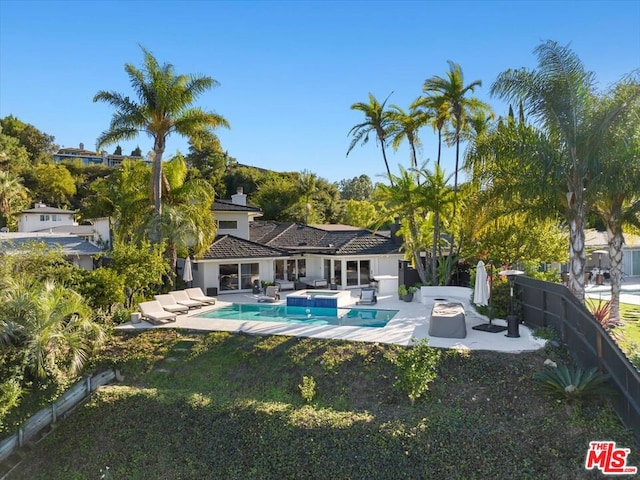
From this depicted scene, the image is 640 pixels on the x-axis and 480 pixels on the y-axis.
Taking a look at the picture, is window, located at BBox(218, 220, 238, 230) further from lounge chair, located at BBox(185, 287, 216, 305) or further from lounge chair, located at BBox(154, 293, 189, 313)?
lounge chair, located at BBox(154, 293, 189, 313)

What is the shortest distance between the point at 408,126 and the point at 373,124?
1.98 m

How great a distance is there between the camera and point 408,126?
22.3 metres

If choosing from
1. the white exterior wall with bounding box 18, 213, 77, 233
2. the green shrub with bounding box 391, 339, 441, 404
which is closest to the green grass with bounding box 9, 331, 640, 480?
the green shrub with bounding box 391, 339, 441, 404

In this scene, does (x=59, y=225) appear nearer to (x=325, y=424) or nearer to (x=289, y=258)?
(x=289, y=258)

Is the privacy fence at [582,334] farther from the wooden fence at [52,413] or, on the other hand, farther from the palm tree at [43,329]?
the palm tree at [43,329]

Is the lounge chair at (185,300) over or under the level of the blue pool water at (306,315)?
over

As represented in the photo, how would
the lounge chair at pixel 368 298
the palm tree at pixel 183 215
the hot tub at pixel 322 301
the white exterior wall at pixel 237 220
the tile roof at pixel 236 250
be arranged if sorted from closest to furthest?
the hot tub at pixel 322 301
the lounge chair at pixel 368 298
the palm tree at pixel 183 215
the tile roof at pixel 236 250
the white exterior wall at pixel 237 220

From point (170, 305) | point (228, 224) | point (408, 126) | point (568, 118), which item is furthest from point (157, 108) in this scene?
point (568, 118)

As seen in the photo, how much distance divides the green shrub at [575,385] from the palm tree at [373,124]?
14261 mm

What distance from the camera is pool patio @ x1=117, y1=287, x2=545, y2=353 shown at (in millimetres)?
12711

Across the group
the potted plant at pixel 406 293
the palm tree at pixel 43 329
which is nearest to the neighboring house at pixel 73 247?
the palm tree at pixel 43 329

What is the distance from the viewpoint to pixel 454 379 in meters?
10.9

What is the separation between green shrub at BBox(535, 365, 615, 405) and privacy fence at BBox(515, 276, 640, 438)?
0.83 ft

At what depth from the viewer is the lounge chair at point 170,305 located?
18109mm
